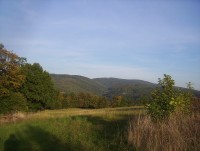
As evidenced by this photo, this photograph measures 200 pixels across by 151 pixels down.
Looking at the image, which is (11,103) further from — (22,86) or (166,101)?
(166,101)

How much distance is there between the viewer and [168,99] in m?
13.0

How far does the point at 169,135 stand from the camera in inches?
388

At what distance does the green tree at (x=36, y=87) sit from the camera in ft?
150

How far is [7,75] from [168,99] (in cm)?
2815

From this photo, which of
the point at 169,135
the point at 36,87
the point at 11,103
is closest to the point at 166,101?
the point at 169,135

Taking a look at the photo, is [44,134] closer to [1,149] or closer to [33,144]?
[33,144]

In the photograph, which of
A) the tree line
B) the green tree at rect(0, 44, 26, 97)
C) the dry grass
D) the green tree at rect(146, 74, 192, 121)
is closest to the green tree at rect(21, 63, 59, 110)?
the tree line

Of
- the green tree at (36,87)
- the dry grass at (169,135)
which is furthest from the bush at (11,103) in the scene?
the dry grass at (169,135)

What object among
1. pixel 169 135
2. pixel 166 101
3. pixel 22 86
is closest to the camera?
pixel 169 135

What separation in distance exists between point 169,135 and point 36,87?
38342mm

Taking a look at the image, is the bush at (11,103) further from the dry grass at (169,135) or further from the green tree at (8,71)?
the dry grass at (169,135)

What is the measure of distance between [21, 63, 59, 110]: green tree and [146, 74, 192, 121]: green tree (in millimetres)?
34360

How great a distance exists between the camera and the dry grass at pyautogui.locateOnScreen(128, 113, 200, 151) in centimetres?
910

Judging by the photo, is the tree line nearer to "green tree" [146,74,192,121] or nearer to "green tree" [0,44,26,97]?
"green tree" [0,44,26,97]
